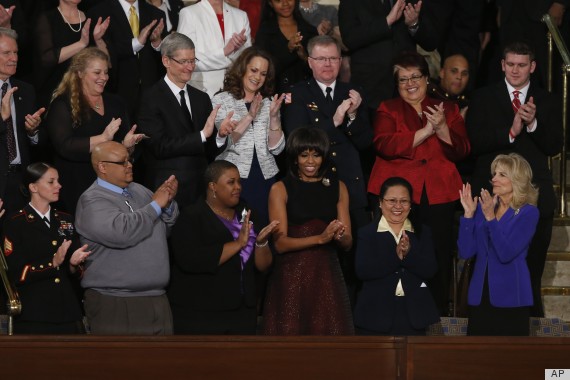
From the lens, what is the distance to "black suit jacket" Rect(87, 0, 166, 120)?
8.38m

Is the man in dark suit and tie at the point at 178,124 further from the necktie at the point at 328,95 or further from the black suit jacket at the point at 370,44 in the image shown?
the black suit jacket at the point at 370,44

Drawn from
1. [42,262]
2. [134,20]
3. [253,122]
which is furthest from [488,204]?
[134,20]

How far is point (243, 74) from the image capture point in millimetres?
7859

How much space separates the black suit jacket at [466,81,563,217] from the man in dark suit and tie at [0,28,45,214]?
9.12 ft

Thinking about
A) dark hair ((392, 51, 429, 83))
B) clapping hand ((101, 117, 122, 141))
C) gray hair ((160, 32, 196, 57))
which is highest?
gray hair ((160, 32, 196, 57))

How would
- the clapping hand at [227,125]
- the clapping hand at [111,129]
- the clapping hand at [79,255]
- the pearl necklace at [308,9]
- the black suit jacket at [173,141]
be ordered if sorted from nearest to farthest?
the clapping hand at [79,255], the clapping hand at [111,129], the clapping hand at [227,125], the black suit jacket at [173,141], the pearl necklace at [308,9]

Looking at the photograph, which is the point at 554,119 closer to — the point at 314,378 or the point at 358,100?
the point at 358,100

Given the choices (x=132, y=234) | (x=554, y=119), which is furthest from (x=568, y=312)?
(x=132, y=234)

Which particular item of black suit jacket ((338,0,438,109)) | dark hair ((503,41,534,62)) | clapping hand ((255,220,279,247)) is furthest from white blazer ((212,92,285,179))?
dark hair ((503,41,534,62))

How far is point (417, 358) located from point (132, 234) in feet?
5.81

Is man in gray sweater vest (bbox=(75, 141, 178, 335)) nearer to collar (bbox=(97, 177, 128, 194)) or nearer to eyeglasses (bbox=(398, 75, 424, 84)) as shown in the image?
collar (bbox=(97, 177, 128, 194))

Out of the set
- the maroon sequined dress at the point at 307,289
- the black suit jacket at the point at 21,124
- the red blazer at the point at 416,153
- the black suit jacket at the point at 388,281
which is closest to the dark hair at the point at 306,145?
the maroon sequined dress at the point at 307,289

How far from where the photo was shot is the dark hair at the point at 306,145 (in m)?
7.17

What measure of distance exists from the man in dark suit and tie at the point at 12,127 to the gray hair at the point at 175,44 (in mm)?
869
